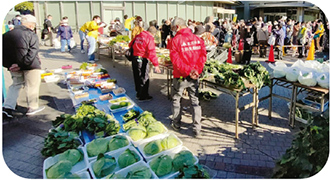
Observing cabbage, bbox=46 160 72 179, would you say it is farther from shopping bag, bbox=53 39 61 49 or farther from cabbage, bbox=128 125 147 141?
shopping bag, bbox=53 39 61 49

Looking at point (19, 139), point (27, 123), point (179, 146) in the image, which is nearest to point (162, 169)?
point (179, 146)

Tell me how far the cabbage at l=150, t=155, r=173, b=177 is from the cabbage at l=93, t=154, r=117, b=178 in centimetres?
52

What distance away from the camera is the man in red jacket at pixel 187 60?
454cm

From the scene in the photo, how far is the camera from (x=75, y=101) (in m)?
6.35

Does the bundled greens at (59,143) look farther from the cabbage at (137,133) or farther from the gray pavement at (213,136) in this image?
the cabbage at (137,133)

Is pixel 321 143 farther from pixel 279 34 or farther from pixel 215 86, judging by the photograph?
pixel 279 34

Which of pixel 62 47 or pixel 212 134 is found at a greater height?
pixel 62 47

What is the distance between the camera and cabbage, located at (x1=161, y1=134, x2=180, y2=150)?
146 inches

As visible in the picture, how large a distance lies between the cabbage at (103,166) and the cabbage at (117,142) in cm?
36

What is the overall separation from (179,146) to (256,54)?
12.2m

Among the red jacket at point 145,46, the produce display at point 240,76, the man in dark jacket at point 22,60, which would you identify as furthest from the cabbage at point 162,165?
the man in dark jacket at point 22,60

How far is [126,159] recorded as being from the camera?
3381 millimetres

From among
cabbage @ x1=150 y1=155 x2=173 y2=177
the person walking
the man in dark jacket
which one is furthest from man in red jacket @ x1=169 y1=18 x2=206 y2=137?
the person walking

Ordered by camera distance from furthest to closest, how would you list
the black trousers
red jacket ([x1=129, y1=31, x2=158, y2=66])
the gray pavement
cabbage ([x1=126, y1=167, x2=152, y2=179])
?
the black trousers < red jacket ([x1=129, y1=31, x2=158, y2=66]) < the gray pavement < cabbage ([x1=126, y1=167, x2=152, y2=179])
